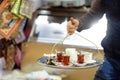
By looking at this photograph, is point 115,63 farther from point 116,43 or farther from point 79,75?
point 79,75

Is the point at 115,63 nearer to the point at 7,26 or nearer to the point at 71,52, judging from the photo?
the point at 71,52

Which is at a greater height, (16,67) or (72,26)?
(72,26)

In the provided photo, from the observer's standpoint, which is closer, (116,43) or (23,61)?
(116,43)

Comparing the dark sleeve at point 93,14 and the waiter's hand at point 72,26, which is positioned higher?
the dark sleeve at point 93,14

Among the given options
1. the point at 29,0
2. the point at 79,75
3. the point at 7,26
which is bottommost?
the point at 79,75

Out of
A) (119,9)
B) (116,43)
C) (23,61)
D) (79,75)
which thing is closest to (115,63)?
(116,43)

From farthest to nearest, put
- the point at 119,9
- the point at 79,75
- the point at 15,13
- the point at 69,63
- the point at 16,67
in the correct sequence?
the point at 16,67 < the point at 79,75 < the point at 15,13 < the point at 69,63 < the point at 119,9

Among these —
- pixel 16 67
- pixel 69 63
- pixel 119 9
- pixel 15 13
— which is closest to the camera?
pixel 119 9

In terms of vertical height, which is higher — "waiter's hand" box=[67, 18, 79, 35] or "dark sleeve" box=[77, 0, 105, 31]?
"dark sleeve" box=[77, 0, 105, 31]

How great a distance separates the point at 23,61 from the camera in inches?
65.0

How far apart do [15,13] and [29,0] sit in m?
0.10

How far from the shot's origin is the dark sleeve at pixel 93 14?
920 mm

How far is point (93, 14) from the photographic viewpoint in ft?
3.06

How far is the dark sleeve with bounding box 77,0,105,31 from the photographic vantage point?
36.2 inches
